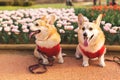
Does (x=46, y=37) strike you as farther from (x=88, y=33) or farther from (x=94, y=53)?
(x=94, y=53)

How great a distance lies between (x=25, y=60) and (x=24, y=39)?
76 cm

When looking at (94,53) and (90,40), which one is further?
(94,53)

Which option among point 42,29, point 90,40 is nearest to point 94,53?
point 90,40

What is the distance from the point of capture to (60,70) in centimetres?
572

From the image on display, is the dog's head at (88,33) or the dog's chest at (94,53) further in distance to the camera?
the dog's chest at (94,53)

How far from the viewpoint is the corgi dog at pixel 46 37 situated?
221 inches

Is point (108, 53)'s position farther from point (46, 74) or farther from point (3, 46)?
point (3, 46)

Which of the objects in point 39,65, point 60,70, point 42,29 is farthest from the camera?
point 39,65

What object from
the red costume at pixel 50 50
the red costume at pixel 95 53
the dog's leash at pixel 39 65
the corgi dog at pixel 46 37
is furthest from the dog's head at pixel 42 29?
the red costume at pixel 95 53

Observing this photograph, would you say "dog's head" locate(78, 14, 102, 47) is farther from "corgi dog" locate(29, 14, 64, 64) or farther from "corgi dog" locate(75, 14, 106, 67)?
"corgi dog" locate(29, 14, 64, 64)

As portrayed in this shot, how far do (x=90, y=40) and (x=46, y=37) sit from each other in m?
0.75

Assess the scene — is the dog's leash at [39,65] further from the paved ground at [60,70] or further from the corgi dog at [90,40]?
the corgi dog at [90,40]

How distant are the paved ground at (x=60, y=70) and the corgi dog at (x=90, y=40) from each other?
18 cm

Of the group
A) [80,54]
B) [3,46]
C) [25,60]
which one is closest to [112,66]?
[80,54]
